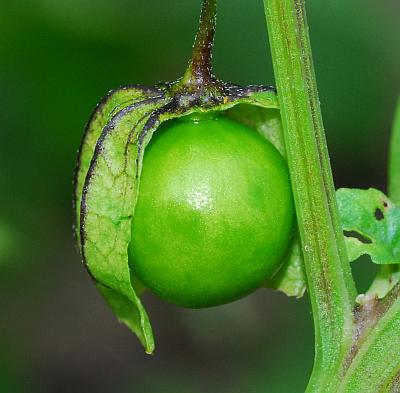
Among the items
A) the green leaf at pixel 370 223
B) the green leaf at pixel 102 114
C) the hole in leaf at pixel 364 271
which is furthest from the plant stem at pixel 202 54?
the hole in leaf at pixel 364 271

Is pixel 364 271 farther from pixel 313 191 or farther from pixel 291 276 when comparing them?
pixel 313 191

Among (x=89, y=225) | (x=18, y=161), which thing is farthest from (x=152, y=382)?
(x=89, y=225)

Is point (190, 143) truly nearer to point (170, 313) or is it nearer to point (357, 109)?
point (357, 109)

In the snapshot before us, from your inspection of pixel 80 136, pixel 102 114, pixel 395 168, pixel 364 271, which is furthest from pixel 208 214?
pixel 80 136

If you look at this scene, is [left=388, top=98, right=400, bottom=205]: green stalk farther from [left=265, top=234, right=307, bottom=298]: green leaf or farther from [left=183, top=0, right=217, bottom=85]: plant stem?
[left=183, top=0, right=217, bottom=85]: plant stem

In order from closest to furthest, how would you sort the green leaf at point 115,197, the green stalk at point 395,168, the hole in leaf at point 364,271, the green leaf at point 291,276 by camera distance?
the green leaf at point 115,197 → the green leaf at point 291,276 → the green stalk at point 395,168 → the hole in leaf at point 364,271

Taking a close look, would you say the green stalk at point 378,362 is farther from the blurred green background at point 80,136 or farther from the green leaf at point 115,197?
the blurred green background at point 80,136

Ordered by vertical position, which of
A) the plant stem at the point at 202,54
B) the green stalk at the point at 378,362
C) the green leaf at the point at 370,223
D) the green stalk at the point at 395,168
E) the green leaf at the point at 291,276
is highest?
the plant stem at the point at 202,54
